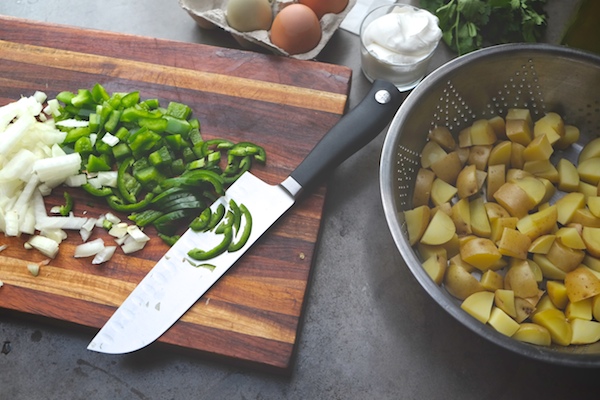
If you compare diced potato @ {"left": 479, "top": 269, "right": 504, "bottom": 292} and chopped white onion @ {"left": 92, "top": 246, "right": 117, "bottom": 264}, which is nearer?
diced potato @ {"left": 479, "top": 269, "right": 504, "bottom": 292}

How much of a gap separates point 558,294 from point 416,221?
0.42m

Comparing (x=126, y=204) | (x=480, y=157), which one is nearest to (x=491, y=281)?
(x=480, y=157)

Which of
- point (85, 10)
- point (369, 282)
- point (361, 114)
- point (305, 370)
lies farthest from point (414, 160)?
point (85, 10)

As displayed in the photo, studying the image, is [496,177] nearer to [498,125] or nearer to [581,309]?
[498,125]

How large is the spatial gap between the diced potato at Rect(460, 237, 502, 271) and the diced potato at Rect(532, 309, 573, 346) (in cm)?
18

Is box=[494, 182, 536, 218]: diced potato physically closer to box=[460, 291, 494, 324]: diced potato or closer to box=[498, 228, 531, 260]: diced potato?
box=[498, 228, 531, 260]: diced potato

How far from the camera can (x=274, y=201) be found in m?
1.63

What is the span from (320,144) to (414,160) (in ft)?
0.97

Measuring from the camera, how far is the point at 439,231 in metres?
1.53

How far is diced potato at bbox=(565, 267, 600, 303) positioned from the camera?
4.65 ft

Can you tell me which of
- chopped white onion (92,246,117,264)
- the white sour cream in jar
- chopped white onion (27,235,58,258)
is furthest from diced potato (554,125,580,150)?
chopped white onion (27,235,58,258)

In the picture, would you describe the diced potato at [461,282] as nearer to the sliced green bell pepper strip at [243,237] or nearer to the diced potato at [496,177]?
the diced potato at [496,177]

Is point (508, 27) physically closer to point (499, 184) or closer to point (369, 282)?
point (499, 184)

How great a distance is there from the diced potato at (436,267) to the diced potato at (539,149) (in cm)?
43
